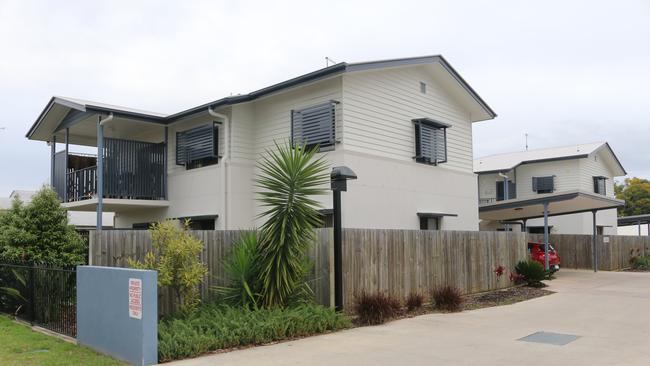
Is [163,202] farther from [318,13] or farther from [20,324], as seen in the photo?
[318,13]

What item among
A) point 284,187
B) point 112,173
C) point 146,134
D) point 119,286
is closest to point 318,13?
point 284,187

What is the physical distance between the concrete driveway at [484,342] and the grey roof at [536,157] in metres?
16.8

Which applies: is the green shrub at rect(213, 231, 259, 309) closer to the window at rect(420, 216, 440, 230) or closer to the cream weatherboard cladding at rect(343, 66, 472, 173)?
the cream weatherboard cladding at rect(343, 66, 472, 173)

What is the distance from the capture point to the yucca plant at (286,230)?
10.3 m

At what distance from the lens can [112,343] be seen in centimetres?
824

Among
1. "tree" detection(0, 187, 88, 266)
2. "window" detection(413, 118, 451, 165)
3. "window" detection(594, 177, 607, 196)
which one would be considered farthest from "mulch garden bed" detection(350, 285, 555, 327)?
"window" detection(594, 177, 607, 196)

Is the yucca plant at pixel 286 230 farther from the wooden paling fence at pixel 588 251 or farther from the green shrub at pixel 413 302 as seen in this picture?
the wooden paling fence at pixel 588 251

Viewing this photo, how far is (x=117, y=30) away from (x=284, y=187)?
5697 millimetres

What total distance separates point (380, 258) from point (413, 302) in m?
1.21

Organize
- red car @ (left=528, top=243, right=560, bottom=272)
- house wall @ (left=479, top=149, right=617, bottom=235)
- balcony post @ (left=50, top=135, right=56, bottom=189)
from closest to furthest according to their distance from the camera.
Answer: balcony post @ (left=50, top=135, right=56, bottom=189) → red car @ (left=528, top=243, right=560, bottom=272) → house wall @ (left=479, top=149, right=617, bottom=235)

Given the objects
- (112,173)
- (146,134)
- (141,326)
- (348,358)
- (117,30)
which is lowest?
(348,358)

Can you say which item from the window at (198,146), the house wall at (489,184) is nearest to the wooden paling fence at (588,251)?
the house wall at (489,184)

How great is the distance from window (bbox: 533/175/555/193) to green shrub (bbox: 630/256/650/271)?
5061mm

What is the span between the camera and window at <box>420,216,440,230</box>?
17.0 meters
